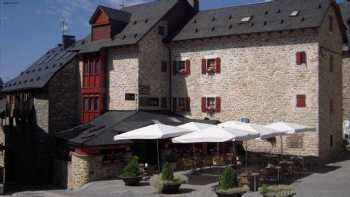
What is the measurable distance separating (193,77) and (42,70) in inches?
423

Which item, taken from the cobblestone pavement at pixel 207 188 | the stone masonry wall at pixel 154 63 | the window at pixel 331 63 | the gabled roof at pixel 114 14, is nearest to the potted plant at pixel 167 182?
the cobblestone pavement at pixel 207 188

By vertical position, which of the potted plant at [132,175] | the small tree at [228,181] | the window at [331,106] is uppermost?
the window at [331,106]

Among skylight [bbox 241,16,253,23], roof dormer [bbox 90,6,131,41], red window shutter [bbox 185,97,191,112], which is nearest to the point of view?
skylight [bbox 241,16,253,23]

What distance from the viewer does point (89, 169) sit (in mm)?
19984

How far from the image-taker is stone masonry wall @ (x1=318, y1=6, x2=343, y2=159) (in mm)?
23125

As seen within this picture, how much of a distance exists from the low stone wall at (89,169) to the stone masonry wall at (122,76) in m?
6.06

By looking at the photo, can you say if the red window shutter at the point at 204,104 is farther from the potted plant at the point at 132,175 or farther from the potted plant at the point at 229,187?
the potted plant at the point at 229,187

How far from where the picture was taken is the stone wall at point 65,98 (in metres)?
27.4

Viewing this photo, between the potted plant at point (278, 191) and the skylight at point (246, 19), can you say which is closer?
the potted plant at point (278, 191)

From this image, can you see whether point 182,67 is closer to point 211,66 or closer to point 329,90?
point 211,66

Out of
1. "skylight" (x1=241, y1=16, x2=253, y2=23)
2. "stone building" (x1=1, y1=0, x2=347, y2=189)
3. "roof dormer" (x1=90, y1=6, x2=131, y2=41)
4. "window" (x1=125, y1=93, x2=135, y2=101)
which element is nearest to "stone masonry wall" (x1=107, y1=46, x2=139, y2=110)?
"stone building" (x1=1, y1=0, x2=347, y2=189)

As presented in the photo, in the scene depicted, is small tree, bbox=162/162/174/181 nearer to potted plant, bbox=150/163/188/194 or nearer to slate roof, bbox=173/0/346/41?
potted plant, bbox=150/163/188/194

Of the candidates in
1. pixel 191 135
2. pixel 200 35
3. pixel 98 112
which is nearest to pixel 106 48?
pixel 98 112

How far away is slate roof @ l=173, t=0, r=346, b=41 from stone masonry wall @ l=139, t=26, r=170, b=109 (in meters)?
1.16
